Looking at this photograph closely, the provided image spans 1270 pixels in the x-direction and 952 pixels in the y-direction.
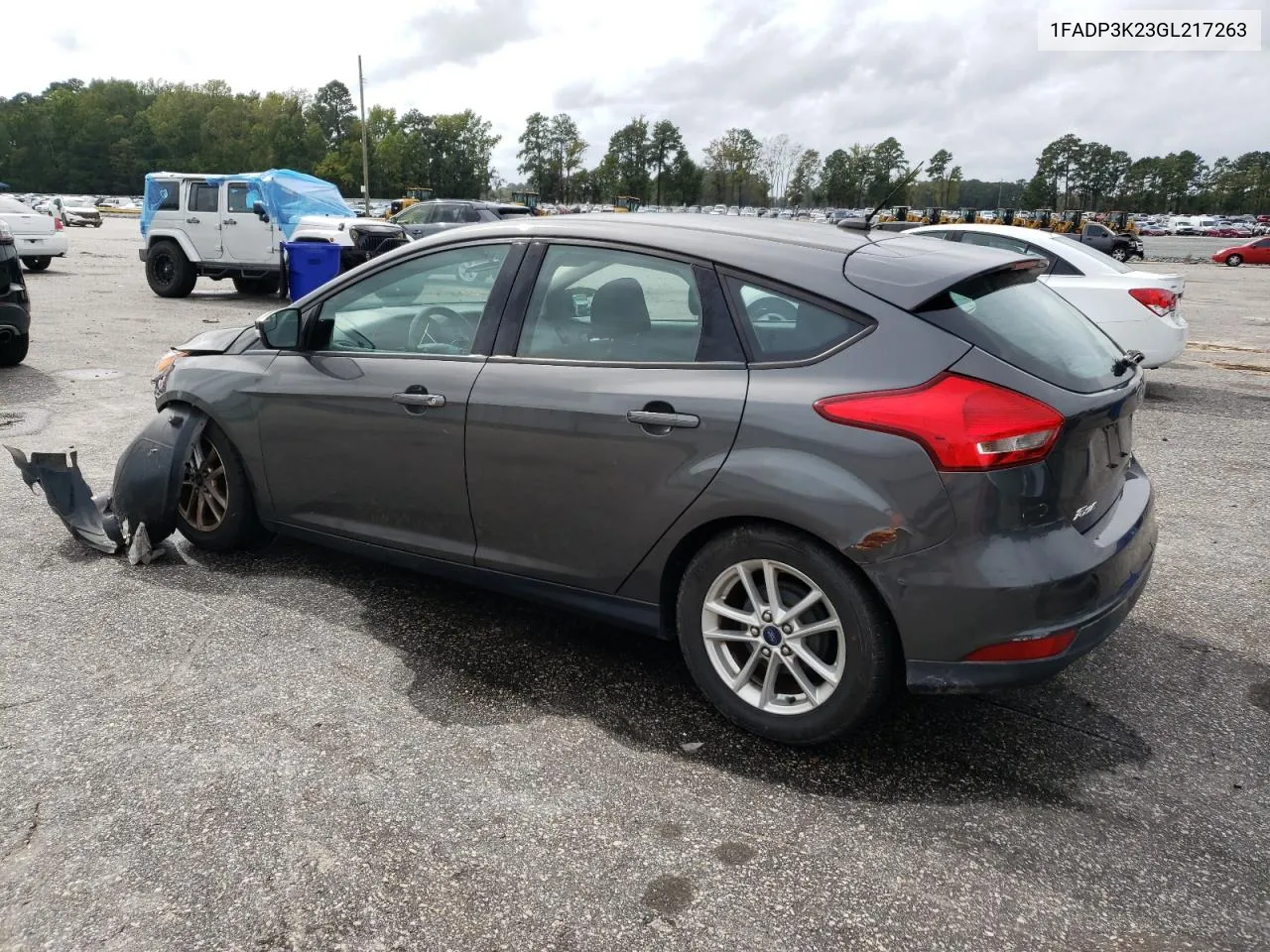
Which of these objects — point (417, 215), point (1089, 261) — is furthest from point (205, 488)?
point (417, 215)

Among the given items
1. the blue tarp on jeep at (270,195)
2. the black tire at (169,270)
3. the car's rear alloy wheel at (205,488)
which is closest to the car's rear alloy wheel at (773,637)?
the car's rear alloy wheel at (205,488)

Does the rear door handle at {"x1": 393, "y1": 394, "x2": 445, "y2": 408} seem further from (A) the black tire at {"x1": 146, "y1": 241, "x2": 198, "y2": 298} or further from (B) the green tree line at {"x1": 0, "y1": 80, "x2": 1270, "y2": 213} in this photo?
(B) the green tree line at {"x1": 0, "y1": 80, "x2": 1270, "y2": 213}

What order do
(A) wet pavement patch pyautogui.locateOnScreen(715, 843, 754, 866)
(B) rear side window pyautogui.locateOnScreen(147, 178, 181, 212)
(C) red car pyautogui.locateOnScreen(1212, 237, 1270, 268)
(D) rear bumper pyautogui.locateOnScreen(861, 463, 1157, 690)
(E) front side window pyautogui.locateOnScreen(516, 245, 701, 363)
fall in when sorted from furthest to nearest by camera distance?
(C) red car pyautogui.locateOnScreen(1212, 237, 1270, 268)
(B) rear side window pyautogui.locateOnScreen(147, 178, 181, 212)
(E) front side window pyautogui.locateOnScreen(516, 245, 701, 363)
(D) rear bumper pyautogui.locateOnScreen(861, 463, 1157, 690)
(A) wet pavement patch pyautogui.locateOnScreen(715, 843, 754, 866)

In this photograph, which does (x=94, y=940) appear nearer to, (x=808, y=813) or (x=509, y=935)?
(x=509, y=935)

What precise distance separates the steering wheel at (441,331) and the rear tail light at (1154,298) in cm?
731

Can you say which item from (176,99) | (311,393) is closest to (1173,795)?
(311,393)

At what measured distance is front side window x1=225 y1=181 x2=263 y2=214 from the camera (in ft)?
53.8

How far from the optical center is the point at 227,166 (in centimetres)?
12862

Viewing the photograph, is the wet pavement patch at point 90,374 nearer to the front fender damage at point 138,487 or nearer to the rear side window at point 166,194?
the front fender damage at point 138,487

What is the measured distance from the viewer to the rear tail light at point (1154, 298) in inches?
346

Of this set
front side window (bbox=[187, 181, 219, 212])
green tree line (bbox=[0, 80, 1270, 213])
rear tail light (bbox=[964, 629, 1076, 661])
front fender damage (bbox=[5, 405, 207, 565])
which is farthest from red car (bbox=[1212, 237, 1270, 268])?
green tree line (bbox=[0, 80, 1270, 213])

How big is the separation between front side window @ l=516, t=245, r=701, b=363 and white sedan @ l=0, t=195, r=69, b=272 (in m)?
21.2

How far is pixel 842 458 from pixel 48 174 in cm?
15289

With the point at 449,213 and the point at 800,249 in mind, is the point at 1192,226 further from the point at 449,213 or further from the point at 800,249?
the point at 800,249
